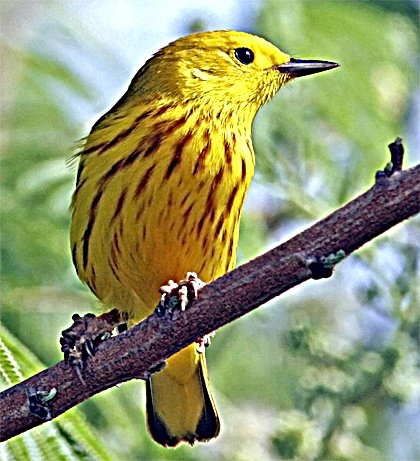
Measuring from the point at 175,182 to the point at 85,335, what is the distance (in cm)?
87

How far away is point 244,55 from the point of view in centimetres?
520

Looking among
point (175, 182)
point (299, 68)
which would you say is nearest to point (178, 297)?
point (175, 182)

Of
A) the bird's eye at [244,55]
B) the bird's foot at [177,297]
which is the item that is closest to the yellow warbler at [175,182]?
the bird's eye at [244,55]

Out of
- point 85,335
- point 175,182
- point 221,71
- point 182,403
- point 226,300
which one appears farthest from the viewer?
point 182,403

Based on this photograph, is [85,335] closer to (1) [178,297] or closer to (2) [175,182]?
(1) [178,297]

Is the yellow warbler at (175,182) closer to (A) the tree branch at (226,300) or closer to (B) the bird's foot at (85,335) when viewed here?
(B) the bird's foot at (85,335)

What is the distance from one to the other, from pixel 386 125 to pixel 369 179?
1.50 feet

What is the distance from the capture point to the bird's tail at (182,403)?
5.24 metres

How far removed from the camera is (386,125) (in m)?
6.34

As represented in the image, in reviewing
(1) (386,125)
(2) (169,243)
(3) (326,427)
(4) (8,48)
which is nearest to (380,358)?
(3) (326,427)

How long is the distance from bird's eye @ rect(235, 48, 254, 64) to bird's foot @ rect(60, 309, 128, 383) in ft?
4.29

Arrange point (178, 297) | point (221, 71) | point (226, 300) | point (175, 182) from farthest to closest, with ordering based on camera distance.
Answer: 1. point (221, 71)
2. point (175, 182)
3. point (178, 297)
4. point (226, 300)

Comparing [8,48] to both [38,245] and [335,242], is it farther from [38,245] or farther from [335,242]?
[335,242]

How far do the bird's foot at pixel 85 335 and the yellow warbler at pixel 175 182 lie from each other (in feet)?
0.22
